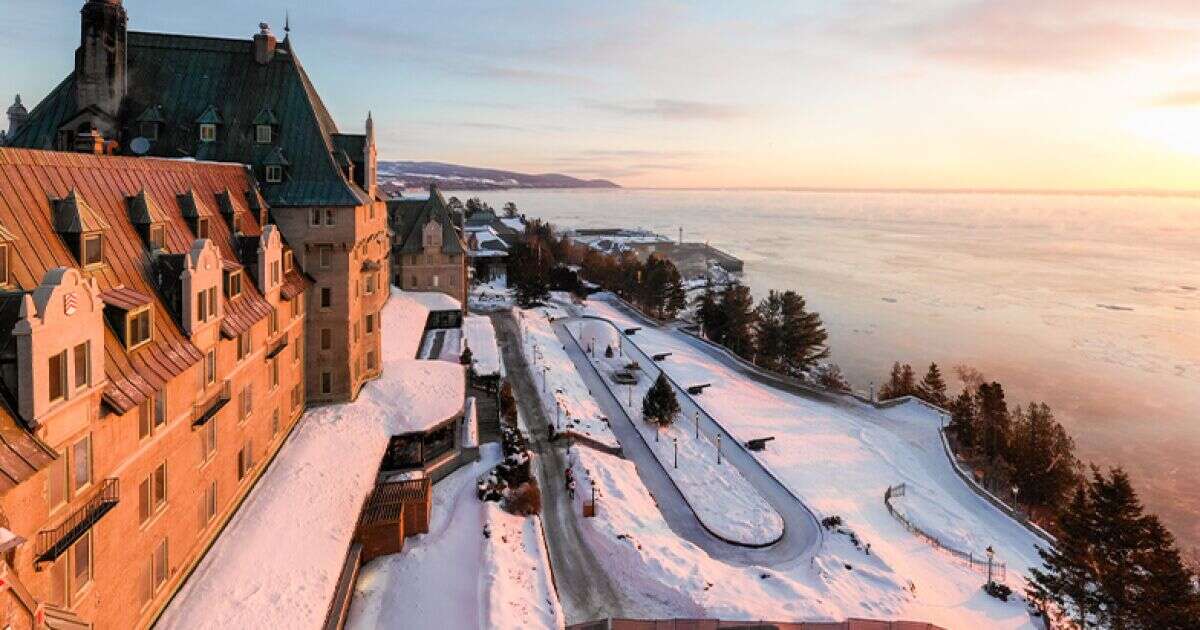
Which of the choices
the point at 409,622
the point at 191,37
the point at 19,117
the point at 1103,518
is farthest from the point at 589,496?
the point at 19,117

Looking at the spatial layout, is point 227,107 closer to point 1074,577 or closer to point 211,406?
point 211,406

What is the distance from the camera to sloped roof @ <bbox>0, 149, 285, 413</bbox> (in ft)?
48.6

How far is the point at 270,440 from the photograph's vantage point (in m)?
26.2

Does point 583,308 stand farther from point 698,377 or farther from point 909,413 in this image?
point 909,413

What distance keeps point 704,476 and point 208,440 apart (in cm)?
2565

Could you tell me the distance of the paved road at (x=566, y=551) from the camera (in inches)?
941

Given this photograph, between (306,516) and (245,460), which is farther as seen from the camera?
(245,460)

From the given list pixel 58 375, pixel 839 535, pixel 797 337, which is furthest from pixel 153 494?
pixel 797 337

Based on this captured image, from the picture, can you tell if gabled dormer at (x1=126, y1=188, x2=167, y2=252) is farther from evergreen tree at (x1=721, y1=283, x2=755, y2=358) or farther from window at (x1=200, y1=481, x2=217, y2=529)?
evergreen tree at (x1=721, y1=283, x2=755, y2=358)

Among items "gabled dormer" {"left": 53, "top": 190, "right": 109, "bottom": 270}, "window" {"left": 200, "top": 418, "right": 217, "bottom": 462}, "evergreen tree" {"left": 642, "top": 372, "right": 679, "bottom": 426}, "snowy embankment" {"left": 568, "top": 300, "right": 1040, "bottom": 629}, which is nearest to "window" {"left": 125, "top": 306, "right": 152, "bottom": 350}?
"gabled dormer" {"left": 53, "top": 190, "right": 109, "bottom": 270}

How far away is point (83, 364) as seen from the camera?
1386 cm

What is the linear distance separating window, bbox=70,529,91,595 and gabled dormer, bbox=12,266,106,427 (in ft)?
8.21

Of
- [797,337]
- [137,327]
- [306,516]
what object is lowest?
[797,337]

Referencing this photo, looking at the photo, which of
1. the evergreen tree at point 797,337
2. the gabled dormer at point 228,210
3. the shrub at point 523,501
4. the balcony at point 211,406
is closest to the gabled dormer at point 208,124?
the gabled dormer at point 228,210
